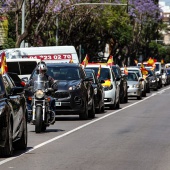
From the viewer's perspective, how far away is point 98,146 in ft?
52.9

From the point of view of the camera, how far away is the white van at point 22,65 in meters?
34.4

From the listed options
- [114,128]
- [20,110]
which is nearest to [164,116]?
[114,128]

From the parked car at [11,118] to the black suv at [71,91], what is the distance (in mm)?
9234

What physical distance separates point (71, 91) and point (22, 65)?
10.5 meters

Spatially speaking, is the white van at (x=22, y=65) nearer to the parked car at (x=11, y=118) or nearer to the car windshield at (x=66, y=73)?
→ the car windshield at (x=66, y=73)

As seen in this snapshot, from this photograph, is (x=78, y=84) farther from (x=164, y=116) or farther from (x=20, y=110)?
(x=20, y=110)

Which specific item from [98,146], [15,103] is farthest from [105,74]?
[15,103]

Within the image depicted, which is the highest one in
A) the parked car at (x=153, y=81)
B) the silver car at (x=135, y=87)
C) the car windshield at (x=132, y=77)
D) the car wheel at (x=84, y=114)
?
the car wheel at (x=84, y=114)

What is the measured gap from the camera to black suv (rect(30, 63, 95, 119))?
24406 mm

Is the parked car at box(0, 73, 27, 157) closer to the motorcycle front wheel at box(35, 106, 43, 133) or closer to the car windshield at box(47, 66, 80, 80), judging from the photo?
the motorcycle front wheel at box(35, 106, 43, 133)

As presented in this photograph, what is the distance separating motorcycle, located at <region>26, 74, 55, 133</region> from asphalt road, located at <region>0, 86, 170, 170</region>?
0.88ft

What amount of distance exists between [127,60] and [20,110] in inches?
3147

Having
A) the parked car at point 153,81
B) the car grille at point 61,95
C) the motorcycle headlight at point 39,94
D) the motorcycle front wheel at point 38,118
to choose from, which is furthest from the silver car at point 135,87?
the motorcycle front wheel at point 38,118

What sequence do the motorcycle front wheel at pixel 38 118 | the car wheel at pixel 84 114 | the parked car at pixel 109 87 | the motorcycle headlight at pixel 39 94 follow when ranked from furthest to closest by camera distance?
the parked car at pixel 109 87, the car wheel at pixel 84 114, the motorcycle headlight at pixel 39 94, the motorcycle front wheel at pixel 38 118
